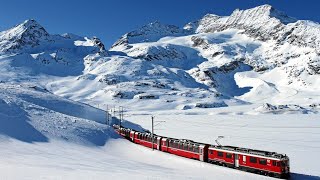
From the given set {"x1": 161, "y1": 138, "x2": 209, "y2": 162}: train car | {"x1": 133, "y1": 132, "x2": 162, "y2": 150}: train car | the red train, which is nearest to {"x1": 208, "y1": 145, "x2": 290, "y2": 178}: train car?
the red train

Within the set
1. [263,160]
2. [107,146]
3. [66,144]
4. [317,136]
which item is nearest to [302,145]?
[317,136]

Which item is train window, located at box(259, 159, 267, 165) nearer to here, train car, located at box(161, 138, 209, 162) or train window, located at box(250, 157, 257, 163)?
train window, located at box(250, 157, 257, 163)

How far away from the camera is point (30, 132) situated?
67.1 metres

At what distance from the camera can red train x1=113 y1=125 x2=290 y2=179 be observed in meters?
43.8

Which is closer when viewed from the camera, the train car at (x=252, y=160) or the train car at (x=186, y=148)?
the train car at (x=252, y=160)

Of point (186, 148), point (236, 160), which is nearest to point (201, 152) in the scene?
point (186, 148)

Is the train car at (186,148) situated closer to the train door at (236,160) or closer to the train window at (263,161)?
the train door at (236,160)

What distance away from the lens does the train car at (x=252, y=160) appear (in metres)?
43.4

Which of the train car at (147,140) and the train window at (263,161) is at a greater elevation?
the train car at (147,140)

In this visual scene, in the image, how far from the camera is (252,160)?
4712cm

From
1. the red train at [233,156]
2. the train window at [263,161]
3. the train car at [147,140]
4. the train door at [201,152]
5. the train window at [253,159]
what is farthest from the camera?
the train car at [147,140]

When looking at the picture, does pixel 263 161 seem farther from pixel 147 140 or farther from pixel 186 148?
pixel 147 140

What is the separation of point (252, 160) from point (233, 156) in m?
3.32

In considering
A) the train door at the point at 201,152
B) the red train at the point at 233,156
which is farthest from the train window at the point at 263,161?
the train door at the point at 201,152
